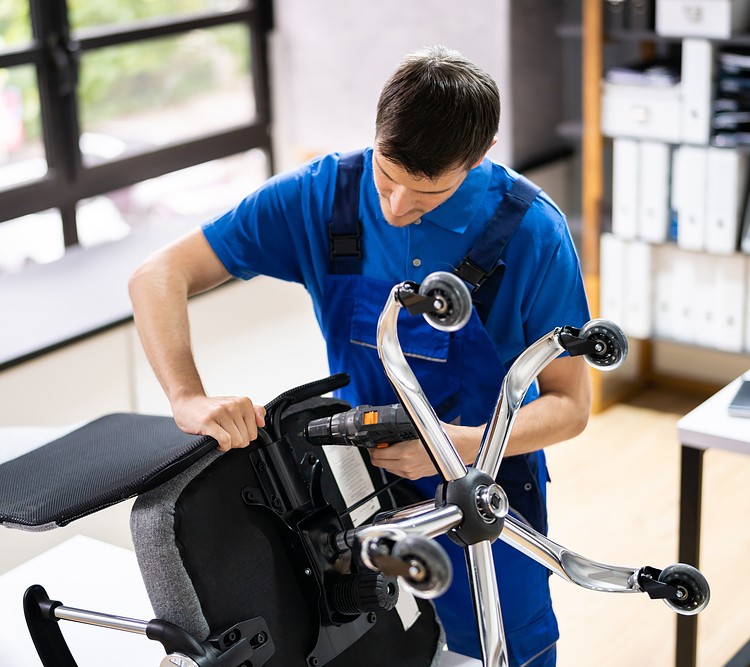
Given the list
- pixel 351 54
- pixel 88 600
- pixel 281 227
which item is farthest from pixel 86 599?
pixel 351 54

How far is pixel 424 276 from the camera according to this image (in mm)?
1539

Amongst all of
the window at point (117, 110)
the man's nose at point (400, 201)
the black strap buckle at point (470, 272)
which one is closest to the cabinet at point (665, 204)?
the window at point (117, 110)

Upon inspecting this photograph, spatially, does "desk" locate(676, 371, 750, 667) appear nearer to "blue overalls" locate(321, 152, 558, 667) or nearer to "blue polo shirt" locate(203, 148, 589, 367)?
"blue overalls" locate(321, 152, 558, 667)

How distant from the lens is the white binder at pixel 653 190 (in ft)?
11.4

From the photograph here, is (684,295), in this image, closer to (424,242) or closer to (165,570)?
(424,242)

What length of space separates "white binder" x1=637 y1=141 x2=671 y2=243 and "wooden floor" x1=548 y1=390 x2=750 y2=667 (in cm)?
67

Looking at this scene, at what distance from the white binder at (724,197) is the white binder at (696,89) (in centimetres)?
7

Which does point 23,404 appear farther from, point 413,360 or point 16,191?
point 413,360

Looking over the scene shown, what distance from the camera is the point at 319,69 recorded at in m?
4.00

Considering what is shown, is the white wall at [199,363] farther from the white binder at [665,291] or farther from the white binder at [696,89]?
the white binder at [696,89]

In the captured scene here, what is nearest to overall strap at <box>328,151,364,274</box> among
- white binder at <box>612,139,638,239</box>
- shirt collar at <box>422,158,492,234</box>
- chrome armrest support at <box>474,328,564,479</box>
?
shirt collar at <box>422,158,492,234</box>

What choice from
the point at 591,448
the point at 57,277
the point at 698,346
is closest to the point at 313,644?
the point at 57,277

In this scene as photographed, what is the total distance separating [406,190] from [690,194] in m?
2.35

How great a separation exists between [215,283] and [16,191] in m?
1.88
